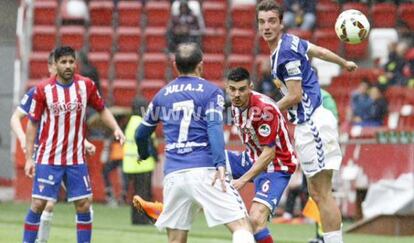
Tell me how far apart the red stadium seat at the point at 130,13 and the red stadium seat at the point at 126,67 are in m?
0.99

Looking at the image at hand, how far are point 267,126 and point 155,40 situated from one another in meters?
14.4

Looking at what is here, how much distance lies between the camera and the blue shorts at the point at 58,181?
1248cm

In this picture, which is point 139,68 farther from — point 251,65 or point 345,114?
point 345,114

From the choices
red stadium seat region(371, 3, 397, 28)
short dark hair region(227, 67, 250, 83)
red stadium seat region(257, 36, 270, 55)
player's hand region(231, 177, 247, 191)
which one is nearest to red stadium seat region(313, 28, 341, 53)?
red stadium seat region(371, 3, 397, 28)

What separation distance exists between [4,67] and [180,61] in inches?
591

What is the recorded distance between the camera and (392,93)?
20.6 metres

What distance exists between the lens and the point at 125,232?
636 inches

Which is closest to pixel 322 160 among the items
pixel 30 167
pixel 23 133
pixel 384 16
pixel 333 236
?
pixel 333 236

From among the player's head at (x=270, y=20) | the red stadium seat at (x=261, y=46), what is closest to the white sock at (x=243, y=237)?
the player's head at (x=270, y=20)

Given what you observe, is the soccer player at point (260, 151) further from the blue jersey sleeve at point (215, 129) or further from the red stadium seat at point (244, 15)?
the red stadium seat at point (244, 15)

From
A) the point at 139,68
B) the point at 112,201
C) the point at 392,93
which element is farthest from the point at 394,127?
the point at 139,68

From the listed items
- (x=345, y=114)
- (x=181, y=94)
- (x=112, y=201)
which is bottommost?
(x=112, y=201)

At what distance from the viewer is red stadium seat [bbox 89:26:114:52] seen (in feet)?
82.4

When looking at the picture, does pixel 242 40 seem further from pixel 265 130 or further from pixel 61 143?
pixel 265 130
